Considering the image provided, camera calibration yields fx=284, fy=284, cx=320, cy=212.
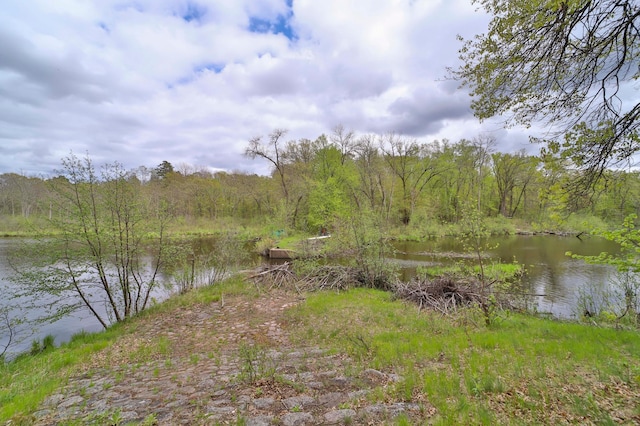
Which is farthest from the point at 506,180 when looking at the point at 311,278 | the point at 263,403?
the point at 263,403

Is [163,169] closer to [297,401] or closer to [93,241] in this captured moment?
[93,241]

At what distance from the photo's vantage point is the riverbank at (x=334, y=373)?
3.19m

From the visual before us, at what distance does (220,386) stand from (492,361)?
417 cm

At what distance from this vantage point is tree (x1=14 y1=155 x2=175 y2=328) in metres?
7.20

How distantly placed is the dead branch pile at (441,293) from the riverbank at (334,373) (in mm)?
890

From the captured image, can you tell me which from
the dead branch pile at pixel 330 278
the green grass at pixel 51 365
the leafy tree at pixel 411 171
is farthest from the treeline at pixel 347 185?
the green grass at pixel 51 365

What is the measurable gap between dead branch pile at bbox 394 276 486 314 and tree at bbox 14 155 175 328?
822 cm

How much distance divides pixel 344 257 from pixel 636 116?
10951 millimetres

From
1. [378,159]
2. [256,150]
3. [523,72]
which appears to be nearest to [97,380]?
[523,72]

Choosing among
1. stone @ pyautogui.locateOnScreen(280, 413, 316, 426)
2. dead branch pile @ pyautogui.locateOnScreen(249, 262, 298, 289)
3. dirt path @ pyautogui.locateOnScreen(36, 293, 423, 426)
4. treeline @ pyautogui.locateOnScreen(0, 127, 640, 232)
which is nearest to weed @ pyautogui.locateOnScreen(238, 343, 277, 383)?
dirt path @ pyautogui.locateOnScreen(36, 293, 423, 426)

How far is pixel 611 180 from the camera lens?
4.77m

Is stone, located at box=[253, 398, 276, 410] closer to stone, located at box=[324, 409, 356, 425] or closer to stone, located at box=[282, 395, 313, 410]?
stone, located at box=[282, 395, 313, 410]

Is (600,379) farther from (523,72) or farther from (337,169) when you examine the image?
(337,169)

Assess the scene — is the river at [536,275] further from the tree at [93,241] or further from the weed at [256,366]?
the weed at [256,366]
